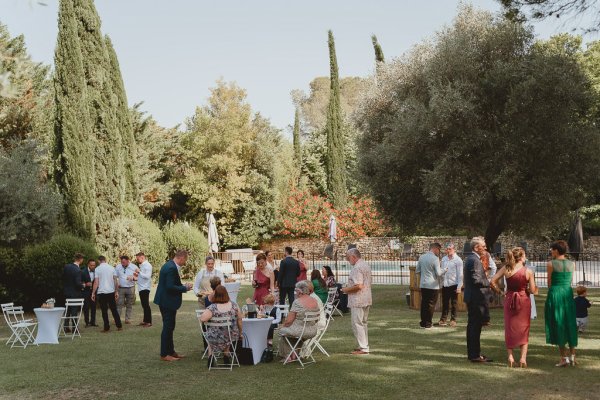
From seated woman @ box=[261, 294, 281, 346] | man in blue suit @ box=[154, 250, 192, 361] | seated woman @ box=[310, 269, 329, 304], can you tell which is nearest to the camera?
man in blue suit @ box=[154, 250, 192, 361]

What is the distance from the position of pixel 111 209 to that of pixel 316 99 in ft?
213

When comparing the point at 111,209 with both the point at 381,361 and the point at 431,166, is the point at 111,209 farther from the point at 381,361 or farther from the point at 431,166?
the point at 381,361

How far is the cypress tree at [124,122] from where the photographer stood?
3197 cm

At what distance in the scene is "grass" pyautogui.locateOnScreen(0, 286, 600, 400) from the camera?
26.0 ft

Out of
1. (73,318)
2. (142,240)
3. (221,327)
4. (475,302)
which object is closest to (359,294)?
(475,302)

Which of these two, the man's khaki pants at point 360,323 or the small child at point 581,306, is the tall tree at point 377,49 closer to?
the small child at point 581,306

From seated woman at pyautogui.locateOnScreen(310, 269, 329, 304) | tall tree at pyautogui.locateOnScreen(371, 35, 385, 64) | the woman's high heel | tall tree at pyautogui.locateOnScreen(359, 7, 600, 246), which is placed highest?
tall tree at pyautogui.locateOnScreen(371, 35, 385, 64)

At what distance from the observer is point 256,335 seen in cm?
1019

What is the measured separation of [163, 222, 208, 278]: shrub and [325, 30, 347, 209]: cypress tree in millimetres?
13624

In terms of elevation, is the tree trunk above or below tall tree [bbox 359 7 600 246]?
below

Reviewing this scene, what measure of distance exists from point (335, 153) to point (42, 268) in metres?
26.7

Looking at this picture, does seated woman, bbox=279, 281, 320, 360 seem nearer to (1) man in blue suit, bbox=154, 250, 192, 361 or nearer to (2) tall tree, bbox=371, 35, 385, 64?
(1) man in blue suit, bbox=154, 250, 192, 361

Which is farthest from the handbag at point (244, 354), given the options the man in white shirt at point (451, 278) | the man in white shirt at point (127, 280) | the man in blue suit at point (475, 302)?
the man in white shirt at point (127, 280)

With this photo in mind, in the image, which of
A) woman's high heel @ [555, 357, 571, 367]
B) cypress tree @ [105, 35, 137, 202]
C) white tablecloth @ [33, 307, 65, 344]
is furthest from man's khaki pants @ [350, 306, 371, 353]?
cypress tree @ [105, 35, 137, 202]
